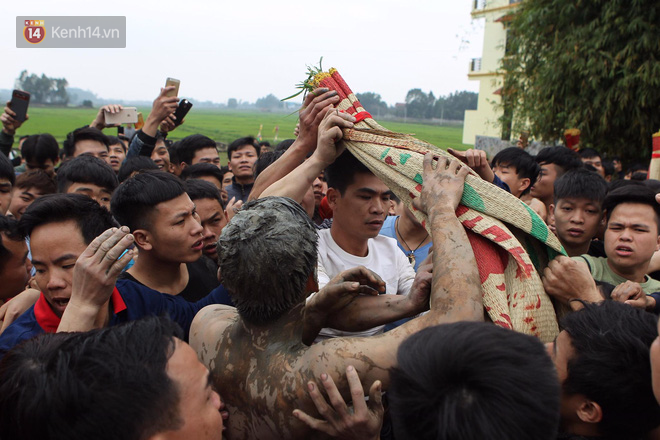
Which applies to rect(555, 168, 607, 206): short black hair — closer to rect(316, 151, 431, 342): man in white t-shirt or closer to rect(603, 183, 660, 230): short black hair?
rect(603, 183, 660, 230): short black hair

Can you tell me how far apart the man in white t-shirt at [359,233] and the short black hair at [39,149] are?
4456mm

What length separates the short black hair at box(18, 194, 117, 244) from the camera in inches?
98.7

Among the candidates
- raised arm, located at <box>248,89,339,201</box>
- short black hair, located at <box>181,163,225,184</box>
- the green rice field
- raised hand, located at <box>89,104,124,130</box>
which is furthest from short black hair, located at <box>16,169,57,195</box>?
the green rice field

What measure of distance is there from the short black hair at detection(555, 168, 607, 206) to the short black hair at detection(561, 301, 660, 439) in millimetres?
2126

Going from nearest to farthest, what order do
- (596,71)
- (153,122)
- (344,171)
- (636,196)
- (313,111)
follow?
(313,111), (344,171), (636,196), (153,122), (596,71)

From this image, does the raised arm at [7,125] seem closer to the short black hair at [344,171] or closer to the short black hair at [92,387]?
the short black hair at [344,171]

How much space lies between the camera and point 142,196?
2.91m

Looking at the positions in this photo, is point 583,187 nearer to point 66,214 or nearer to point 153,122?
point 66,214

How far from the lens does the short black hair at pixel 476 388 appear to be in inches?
46.2

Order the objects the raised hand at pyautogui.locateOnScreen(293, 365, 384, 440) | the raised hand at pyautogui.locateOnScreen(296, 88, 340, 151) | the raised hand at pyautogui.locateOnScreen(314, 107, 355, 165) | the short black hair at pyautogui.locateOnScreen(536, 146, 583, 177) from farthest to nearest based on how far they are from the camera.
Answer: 1. the short black hair at pyautogui.locateOnScreen(536, 146, 583, 177)
2. the raised hand at pyautogui.locateOnScreen(296, 88, 340, 151)
3. the raised hand at pyautogui.locateOnScreen(314, 107, 355, 165)
4. the raised hand at pyautogui.locateOnScreen(293, 365, 384, 440)

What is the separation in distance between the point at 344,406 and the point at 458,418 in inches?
18.0

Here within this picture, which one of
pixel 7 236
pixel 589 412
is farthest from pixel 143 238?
pixel 589 412

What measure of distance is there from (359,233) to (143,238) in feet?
4.01

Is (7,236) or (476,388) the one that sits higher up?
(476,388)
